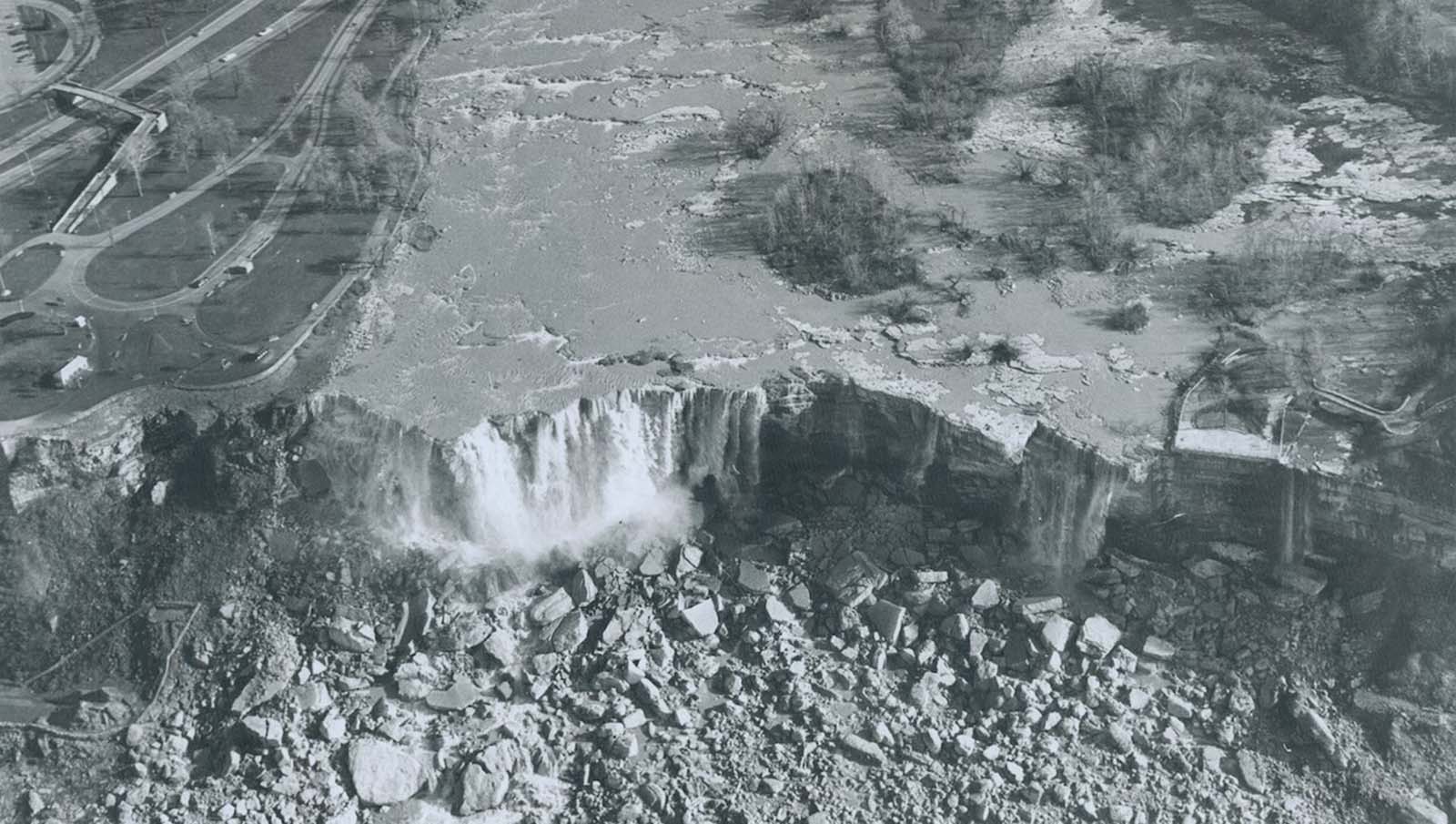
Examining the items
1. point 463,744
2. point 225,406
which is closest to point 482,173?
point 225,406

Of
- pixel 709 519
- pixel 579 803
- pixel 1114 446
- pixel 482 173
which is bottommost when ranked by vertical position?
pixel 579 803

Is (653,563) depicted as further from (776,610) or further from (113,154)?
(113,154)

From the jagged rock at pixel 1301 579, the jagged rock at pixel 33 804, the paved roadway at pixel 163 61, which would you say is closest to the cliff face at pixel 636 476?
the jagged rock at pixel 1301 579

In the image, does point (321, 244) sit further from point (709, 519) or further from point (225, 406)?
point (709, 519)

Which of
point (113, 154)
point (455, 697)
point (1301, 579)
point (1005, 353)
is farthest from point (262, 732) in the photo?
point (1301, 579)

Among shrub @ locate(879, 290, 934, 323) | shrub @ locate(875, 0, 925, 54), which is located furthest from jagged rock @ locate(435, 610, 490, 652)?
shrub @ locate(875, 0, 925, 54)

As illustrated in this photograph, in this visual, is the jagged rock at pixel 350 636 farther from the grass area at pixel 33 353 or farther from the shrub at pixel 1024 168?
the shrub at pixel 1024 168

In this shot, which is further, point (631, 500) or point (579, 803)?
point (631, 500)
